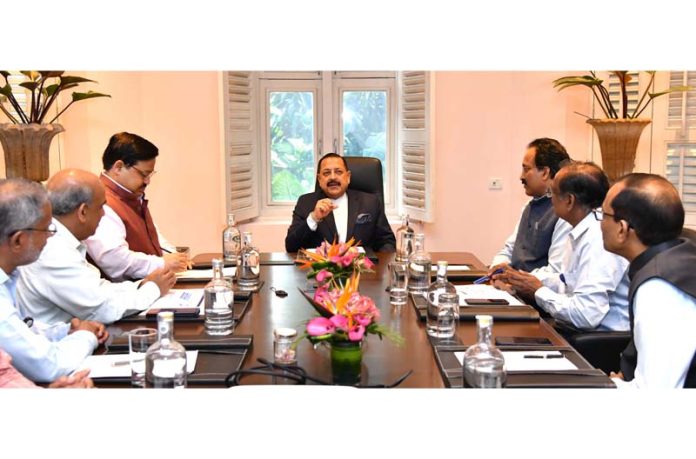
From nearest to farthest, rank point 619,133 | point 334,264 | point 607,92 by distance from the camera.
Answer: point 334,264, point 619,133, point 607,92

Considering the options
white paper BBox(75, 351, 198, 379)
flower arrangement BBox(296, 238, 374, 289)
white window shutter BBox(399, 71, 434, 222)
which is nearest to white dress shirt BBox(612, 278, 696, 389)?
flower arrangement BBox(296, 238, 374, 289)

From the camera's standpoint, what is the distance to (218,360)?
6.32 feet

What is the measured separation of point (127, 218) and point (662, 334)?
7.91 feet

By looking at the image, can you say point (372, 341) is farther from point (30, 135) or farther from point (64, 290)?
point (30, 135)

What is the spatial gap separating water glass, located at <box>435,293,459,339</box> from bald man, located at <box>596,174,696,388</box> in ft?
1.45

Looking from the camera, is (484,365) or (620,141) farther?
(620,141)

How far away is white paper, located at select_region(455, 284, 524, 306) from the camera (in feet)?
8.73

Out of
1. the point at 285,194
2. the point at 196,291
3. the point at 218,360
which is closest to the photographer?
the point at 218,360

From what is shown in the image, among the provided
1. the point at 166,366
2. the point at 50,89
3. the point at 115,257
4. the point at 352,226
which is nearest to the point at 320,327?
the point at 166,366

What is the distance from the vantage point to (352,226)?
168 inches
